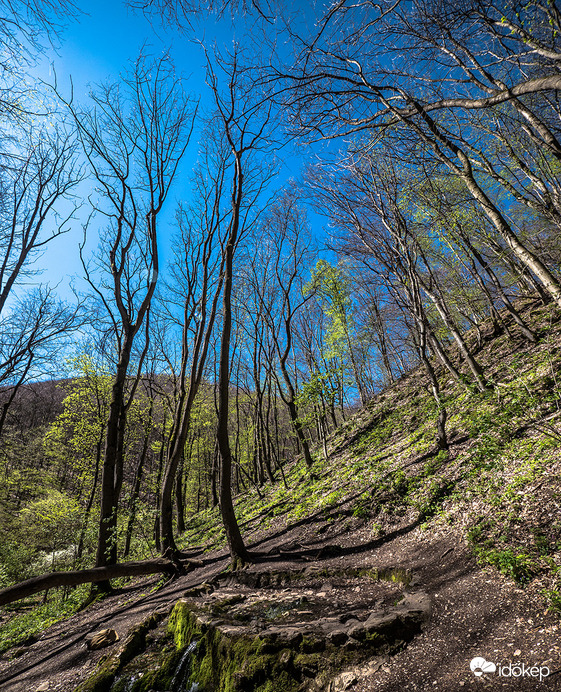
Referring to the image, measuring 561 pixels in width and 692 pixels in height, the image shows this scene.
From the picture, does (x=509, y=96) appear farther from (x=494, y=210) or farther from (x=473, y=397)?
(x=473, y=397)

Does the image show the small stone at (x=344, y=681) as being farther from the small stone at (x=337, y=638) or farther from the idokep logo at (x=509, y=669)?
the idokep logo at (x=509, y=669)


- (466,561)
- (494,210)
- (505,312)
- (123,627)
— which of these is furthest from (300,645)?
(505,312)

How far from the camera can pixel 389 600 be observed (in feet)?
11.0

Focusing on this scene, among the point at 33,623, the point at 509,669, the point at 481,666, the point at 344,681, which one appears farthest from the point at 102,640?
the point at 33,623

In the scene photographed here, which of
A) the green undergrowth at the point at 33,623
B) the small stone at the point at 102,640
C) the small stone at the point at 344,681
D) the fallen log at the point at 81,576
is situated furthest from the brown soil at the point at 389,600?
the green undergrowth at the point at 33,623

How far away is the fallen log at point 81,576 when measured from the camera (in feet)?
16.5

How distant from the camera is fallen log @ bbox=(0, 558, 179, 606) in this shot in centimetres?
→ 503

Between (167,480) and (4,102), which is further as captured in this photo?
(167,480)

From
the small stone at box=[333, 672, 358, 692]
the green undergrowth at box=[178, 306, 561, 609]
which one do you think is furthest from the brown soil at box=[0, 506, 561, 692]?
the green undergrowth at box=[178, 306, 561, 609]

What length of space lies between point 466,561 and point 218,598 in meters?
3.42

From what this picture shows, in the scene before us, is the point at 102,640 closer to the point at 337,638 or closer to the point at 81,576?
the point at 81,576

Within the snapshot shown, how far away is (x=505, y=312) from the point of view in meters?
11.6

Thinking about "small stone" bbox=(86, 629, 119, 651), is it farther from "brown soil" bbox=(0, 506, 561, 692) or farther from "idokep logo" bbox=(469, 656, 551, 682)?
"idokep logo" bbox=(469, 656, 551, 682)

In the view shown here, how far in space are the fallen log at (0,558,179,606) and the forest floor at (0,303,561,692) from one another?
20.3 inches
